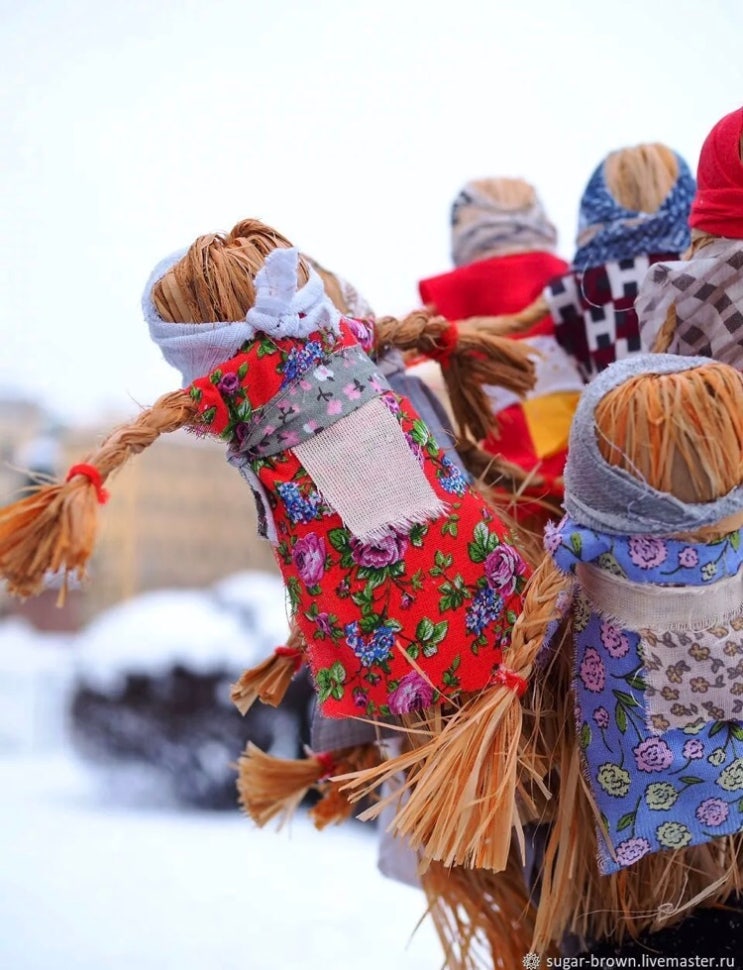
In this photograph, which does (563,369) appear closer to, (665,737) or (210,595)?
(665,737)

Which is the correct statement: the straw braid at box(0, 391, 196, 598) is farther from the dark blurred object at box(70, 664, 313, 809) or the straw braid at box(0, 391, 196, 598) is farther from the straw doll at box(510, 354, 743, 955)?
the dark blurred object at box(70, 664, 313, 809)

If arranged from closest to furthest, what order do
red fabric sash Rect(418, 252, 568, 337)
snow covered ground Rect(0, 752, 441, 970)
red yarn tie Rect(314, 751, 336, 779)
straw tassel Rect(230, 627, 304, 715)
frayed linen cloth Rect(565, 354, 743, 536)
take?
frayed linen cloth Rect(565, 354, 743, 536) < straw tassel Rect(230, 627, 304, 715) < red yarn tie Rect(314, 751, 336, 779) < red fabric sash Rect(418, 252, 568, 337) < snow covered ground Rect(0, 752, 441, 970)

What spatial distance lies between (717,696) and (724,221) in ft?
0.94

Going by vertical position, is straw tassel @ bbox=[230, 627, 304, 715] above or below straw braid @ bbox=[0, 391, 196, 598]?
below

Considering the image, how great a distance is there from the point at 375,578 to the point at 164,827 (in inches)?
43.8

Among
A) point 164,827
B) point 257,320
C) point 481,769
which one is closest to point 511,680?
point 481,769

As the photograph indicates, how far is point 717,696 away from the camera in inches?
23.1

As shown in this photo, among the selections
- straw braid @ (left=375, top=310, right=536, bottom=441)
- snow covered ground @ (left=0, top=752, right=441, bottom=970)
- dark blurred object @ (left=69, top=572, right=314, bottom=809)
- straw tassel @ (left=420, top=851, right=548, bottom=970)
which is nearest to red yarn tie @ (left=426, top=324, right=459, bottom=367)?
straw braid @ (left=375, top=310, right=536, bottom=441)

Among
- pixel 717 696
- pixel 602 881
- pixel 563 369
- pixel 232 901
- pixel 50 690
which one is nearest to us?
pixel 717 696

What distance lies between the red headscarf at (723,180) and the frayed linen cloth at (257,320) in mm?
243

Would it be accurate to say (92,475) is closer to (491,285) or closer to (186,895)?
(491,285)

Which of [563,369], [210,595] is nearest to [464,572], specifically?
[563,369]

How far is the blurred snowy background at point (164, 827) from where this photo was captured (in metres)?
1.22

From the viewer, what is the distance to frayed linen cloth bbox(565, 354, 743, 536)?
1.81 ft
